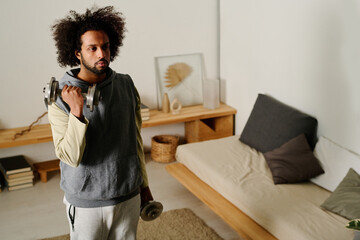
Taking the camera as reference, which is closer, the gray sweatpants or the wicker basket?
the gray sweatpants

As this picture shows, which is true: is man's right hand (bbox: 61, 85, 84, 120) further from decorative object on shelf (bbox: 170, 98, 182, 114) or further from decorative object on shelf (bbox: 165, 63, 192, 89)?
decorative object on shelf (bbox: 165, 63, 192, 89)

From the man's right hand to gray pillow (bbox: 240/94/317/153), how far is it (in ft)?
7.02

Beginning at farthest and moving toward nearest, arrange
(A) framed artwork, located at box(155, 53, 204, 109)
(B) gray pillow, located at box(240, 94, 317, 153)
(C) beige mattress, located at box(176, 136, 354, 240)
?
(A) framed artwork, located at box(155, 53, 204, 109), (B) gray pillow, located at box(240, 94, 317, 153), (C) beige mattress, located at box(176, 136, 354, 240)

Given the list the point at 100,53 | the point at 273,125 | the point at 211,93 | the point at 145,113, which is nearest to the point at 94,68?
the point at 100,53

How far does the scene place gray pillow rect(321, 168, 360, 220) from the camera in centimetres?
259

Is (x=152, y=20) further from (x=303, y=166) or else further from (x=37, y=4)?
(x=303, y=166)

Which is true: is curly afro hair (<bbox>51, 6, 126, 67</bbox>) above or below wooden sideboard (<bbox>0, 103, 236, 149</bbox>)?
above

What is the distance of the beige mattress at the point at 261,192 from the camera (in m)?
2.54

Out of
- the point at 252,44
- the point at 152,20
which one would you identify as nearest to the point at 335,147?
the point at 252,44

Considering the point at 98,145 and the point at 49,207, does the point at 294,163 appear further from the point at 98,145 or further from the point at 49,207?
the point at 49,207

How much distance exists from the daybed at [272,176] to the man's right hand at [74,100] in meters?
1.51

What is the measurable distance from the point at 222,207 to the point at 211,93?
163cm

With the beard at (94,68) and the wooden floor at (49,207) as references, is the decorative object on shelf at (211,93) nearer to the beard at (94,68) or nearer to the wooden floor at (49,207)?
the wooden floor at (49,207)

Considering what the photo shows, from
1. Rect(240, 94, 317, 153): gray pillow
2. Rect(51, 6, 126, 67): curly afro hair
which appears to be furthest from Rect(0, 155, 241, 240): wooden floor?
Rect(51, 6, 126, 67): curly afro hair
